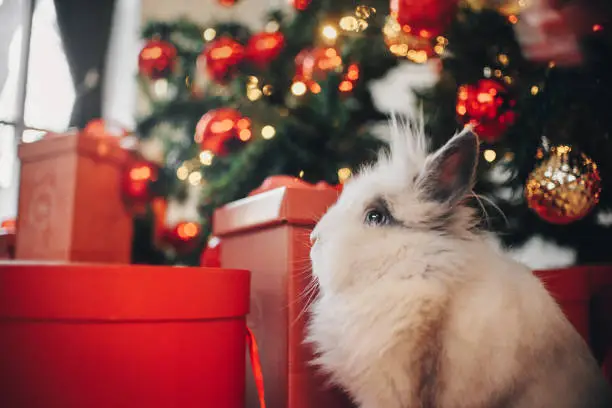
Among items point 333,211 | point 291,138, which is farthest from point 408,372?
point 291,138

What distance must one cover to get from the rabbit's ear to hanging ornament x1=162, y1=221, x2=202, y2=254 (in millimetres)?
1087

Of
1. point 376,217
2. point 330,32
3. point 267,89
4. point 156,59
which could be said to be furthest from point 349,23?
point 376,217

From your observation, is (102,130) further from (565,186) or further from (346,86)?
(565,186)

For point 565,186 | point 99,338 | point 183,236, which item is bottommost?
point 99,338

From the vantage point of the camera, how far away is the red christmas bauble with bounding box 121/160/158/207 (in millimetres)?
1566

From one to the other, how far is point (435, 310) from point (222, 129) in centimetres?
78

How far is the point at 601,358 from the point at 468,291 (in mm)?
610

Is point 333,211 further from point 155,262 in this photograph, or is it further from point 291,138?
point 155,262

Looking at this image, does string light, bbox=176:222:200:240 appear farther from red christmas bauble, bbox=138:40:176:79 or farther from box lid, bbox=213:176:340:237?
box lid, bbox=213:176:340:237

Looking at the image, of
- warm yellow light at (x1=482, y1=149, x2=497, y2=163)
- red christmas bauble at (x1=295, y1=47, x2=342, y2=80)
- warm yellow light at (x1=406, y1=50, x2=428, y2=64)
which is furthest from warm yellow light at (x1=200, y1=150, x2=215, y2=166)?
warm yellow light at (x1=482, y1=149, x2=497, y2=163)

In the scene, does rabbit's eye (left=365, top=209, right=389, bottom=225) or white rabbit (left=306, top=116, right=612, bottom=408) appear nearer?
white rabbit (left=306, top=116, right=612, bottom=408)

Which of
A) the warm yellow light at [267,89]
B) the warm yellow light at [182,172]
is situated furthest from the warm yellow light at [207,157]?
the warm yellow light at [267,89]

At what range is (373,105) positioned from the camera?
1.35 metres

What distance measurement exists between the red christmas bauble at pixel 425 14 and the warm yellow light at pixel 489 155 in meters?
0.27
